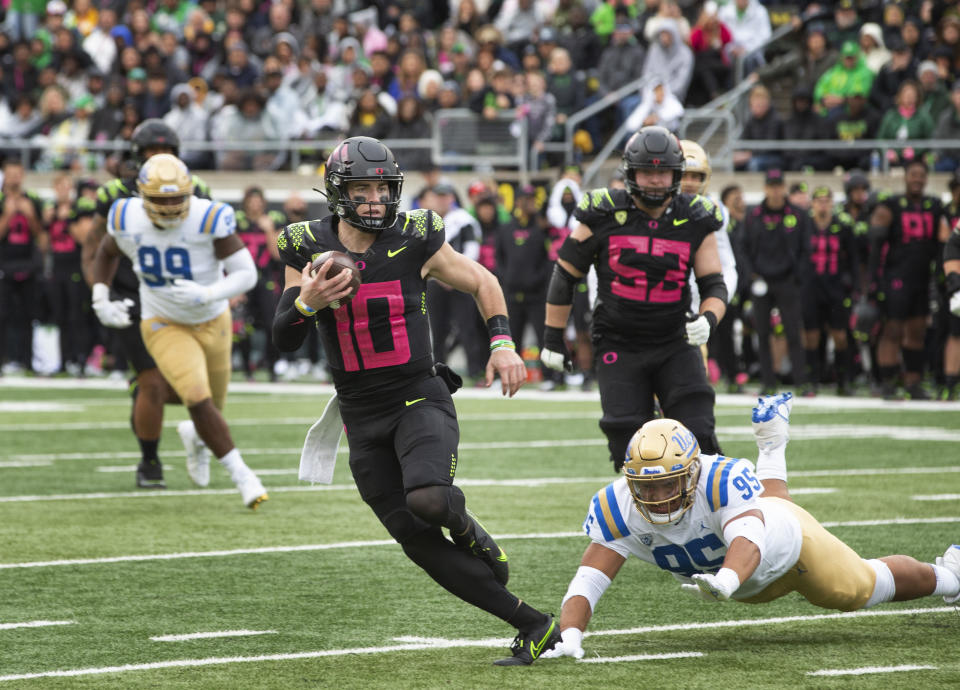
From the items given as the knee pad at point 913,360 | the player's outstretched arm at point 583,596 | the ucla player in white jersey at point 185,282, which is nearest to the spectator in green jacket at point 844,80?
the knee pad at point 913,360

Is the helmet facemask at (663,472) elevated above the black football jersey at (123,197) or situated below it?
below

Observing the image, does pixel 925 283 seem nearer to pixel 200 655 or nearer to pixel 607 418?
pixel 607 418

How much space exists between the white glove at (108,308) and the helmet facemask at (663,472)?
432 centimetres

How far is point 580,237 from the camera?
6.78 m

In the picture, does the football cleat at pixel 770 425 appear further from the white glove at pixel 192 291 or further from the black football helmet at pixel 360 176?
the white glove at pixel 192 291

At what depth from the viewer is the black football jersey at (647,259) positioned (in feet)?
21.8

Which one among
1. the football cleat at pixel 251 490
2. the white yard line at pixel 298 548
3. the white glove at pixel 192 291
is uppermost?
the white glove at pixel 192 291

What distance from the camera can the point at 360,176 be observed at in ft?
16.3

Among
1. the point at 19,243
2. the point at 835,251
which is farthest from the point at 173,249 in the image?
the point at 19,243

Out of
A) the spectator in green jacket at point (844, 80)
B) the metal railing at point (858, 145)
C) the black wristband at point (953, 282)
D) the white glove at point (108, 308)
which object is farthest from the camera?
the spectator in green jacket at point (844, 80)

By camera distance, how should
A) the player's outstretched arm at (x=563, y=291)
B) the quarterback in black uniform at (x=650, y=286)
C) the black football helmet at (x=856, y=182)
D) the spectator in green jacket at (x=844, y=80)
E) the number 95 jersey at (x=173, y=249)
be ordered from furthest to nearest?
the spectator in green jacket at (x=844, y=80)
the black football helmet at (x=856, y=182)
the number 95 jersey at (x=173, y=249)
the player's outstretched arm at (x=563, y=291)
the quarterback in black uniform at (x=650, y=286)

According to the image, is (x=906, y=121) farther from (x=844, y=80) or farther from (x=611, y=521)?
(x=611, y=521)

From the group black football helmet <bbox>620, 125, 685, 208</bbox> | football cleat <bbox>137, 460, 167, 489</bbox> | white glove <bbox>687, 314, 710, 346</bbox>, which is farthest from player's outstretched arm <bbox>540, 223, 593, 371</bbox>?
football cleat <bbox>137, 460, 167, 489</bbox>

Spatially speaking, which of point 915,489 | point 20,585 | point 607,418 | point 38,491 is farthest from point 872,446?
point 20,585
